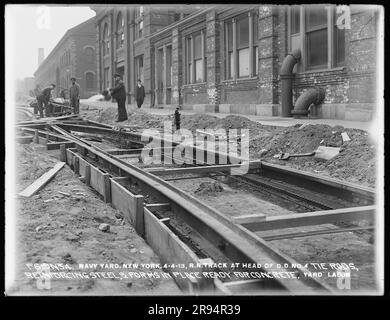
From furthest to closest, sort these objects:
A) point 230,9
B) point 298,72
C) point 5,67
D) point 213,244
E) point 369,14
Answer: point 230,9 → point 298,72 → point 369,14 → point 213,244 → point 5,67

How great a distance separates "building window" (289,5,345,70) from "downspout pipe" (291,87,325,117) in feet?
2.56

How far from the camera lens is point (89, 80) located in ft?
167

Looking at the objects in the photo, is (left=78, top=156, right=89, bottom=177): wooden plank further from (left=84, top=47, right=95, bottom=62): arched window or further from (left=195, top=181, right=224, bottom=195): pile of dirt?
(left=84, top=47, right=95, bottom=62): arched window

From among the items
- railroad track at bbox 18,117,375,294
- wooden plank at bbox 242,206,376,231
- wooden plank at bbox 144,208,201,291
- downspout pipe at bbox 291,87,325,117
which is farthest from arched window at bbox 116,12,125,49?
wooden plank at bbox 242,206,376,231

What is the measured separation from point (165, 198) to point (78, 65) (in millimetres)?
48260

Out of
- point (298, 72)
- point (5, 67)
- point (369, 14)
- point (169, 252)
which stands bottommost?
point (169, 252)

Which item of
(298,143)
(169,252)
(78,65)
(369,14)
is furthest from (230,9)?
(78,65)

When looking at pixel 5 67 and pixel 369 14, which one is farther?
pixel 369 14

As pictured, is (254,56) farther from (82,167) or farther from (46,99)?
(82,167)

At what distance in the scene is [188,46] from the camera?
74.5ft

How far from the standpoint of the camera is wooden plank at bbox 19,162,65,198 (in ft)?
18.1

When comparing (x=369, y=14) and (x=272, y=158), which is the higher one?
(x=369, y=14)

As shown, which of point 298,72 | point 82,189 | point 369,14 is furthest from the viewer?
point 298,72
